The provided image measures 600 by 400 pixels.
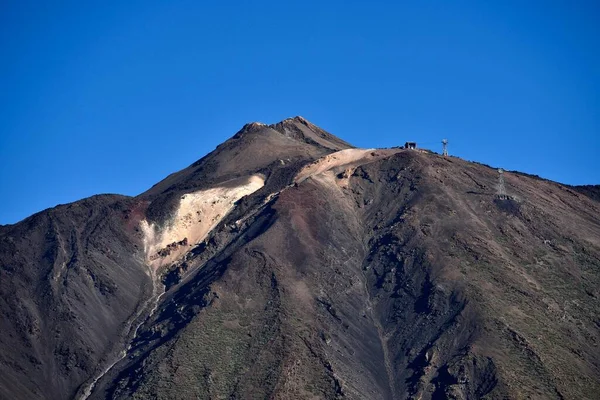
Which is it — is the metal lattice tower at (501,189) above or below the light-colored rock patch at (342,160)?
below

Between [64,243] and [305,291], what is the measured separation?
125ft

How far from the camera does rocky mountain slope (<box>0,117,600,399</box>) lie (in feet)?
340

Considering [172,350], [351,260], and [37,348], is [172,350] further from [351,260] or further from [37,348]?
[351,260]

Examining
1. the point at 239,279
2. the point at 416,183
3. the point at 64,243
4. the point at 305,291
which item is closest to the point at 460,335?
the point at 305,291

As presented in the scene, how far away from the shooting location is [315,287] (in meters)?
118

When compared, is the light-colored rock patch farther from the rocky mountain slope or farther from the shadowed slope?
the shadowed slope

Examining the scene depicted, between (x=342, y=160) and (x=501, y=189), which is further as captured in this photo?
(x=342, y=160)

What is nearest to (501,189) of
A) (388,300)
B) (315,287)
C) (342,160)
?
(342,160)

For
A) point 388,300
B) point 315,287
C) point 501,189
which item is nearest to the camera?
point 315,287

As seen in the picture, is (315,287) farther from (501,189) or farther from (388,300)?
(501,189)

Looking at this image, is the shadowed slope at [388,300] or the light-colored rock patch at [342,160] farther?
the light-colored rock patch at [342,160]

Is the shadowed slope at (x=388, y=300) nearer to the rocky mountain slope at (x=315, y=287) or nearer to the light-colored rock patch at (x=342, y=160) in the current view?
the rocky mountain slope at (x=315, y=287)

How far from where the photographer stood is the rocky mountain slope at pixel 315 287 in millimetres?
103500

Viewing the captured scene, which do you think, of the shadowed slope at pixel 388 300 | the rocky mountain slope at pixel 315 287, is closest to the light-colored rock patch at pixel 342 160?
the rocky mountain slope at pixel 315 287
